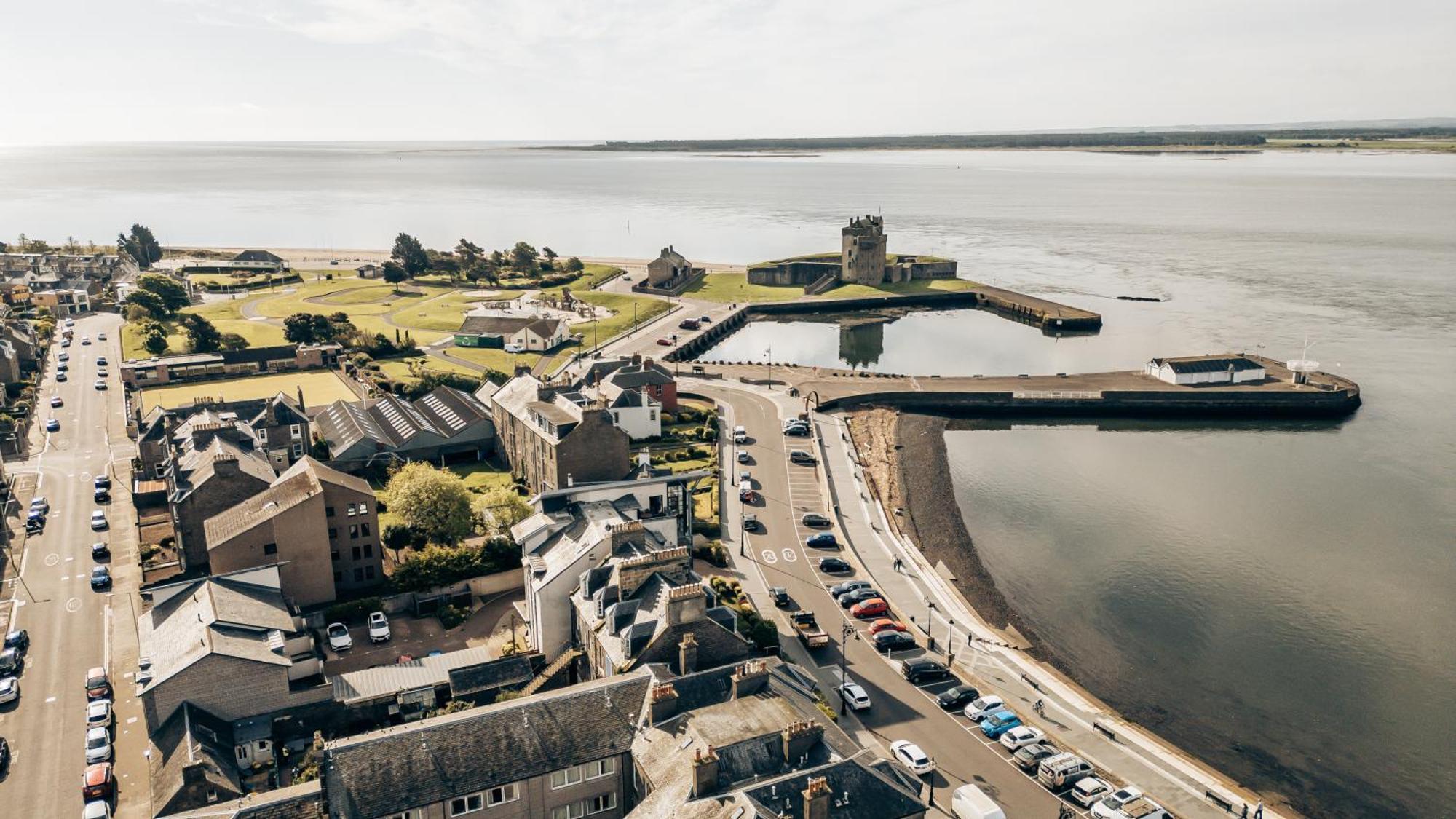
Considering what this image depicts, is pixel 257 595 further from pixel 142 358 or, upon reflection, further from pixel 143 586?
pixel 142 358

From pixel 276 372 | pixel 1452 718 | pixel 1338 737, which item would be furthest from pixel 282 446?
pixel 1452 718

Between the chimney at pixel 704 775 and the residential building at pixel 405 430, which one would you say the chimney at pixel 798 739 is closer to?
the chimney at pixel 704 775

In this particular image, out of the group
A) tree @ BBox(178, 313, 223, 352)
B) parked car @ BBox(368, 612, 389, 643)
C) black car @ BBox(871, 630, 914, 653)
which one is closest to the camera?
black car @ BBox(871, 630, 914, 653)

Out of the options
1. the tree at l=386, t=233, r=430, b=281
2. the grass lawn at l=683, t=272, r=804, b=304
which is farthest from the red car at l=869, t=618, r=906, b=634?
the tree at l=386, t=233, r=430, b=281

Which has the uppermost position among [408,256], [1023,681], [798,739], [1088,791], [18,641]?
[408,256]

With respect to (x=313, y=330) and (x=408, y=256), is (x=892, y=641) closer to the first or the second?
(x=313, y=330)

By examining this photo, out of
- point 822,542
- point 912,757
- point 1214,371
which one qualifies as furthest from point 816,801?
point 1214,371

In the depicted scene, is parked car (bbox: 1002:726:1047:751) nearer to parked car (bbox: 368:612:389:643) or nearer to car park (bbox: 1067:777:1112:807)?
car park (bbox: 1067:777:1112:807)
